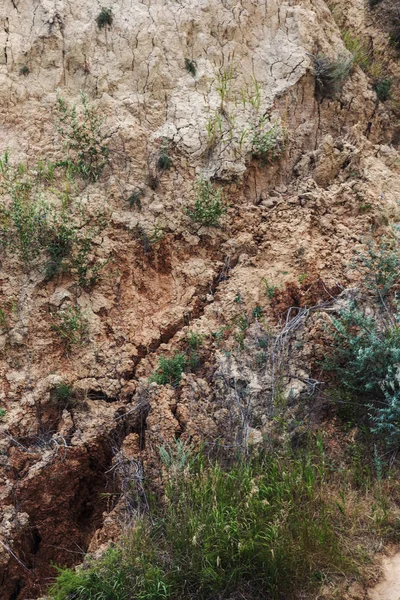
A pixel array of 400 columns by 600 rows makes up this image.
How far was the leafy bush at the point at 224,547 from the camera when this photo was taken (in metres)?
3.14

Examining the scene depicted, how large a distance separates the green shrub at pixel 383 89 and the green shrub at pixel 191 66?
2.22m

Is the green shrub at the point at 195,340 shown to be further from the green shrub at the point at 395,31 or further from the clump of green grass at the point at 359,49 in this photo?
the green shrub at the point at 395,31

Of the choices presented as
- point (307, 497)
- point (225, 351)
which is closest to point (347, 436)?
point (307, 497)

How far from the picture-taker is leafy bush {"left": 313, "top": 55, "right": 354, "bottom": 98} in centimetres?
582

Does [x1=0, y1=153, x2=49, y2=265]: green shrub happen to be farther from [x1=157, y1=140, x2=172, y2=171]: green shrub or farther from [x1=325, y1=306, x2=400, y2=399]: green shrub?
[x1=325, y1=306, x2=400, y2=399]: green shrub

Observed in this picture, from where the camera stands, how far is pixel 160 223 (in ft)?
16.7

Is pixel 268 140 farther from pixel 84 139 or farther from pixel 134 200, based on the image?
pixel 84 139

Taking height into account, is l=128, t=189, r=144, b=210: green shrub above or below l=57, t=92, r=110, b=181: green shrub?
below

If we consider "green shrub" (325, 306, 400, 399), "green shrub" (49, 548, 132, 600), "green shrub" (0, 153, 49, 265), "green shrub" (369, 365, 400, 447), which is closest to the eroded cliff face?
"green shrub" (0, 153, 49, 265)

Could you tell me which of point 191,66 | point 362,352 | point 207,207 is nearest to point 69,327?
point 207,207

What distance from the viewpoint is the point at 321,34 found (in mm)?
6113

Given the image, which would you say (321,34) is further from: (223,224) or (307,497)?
(307,497)

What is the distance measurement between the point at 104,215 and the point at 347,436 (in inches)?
112

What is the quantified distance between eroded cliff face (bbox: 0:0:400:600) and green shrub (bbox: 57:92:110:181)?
0.11m
